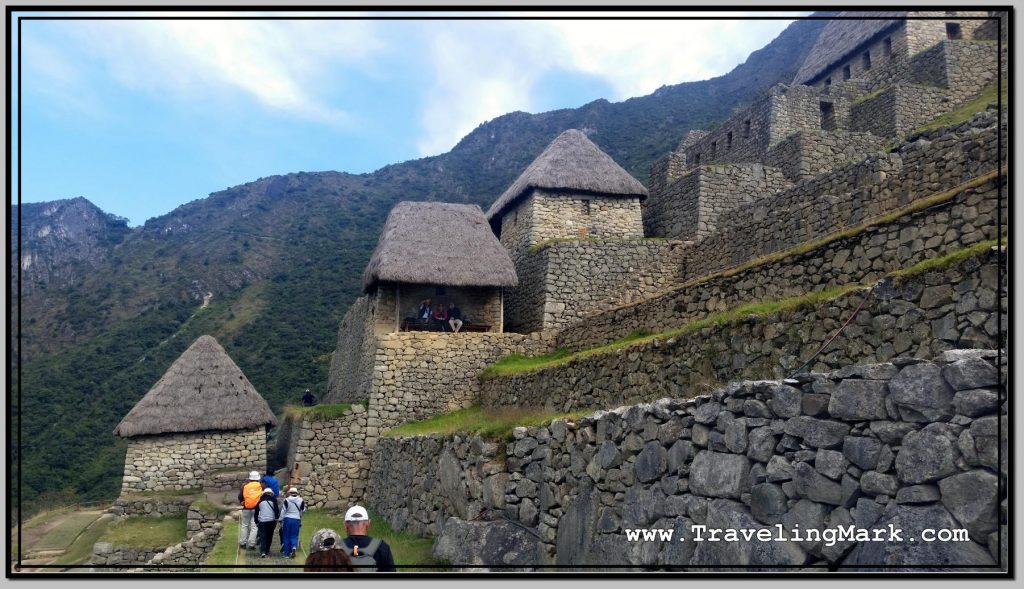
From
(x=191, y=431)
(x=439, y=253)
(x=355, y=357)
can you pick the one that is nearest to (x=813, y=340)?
(x=439, y=253)

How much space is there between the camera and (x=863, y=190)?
33.1 ft

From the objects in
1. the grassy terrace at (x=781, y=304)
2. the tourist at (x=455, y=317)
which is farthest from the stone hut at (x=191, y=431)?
the grassy terrace at (x=781, y=304)

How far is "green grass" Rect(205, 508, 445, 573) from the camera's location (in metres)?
8.19

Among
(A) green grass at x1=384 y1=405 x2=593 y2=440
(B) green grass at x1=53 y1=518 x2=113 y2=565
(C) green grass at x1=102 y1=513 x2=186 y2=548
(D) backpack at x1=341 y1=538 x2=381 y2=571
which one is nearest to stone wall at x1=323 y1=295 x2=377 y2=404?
(A) green grass at x1=384 y1=405 x2=593 y2=440

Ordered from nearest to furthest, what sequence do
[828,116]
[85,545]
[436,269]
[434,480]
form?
[434,480]
[85,545]
[436,269]
[828,116]

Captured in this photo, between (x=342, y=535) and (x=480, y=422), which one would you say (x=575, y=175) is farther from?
(x=342, y=535)

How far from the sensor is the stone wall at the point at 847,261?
21.2 feet

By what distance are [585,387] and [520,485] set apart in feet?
9.47

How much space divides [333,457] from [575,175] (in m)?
7.74

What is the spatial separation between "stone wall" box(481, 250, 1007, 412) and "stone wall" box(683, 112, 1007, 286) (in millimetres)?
2748

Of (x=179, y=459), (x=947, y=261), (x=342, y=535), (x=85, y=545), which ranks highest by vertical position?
(x=947, y=261)

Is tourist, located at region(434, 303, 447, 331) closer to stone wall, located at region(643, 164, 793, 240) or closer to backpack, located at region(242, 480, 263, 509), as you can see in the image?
stone wall, located at region(643, 164, 793, 240)

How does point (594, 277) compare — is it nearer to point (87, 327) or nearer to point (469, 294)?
point (469, 294)

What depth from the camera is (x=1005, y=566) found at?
3258 mm
